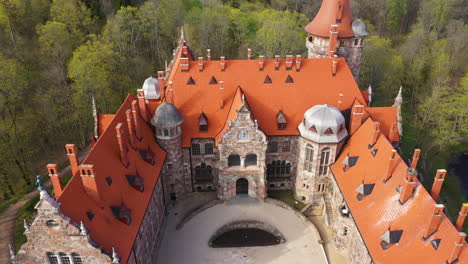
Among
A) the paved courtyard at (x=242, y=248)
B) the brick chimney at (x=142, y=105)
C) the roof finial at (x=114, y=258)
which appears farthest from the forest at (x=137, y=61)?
the roof finial at (x=114, y=258)

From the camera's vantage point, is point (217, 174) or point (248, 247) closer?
point (248, 247)

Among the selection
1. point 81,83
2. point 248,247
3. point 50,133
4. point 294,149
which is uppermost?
point 81,83

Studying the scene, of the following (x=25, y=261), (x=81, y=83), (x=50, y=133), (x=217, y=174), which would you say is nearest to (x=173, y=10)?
(x=81, y=83)

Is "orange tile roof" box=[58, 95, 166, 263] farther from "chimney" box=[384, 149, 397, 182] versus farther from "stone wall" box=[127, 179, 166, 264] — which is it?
"chimney" box=[384, 149, 397, 182]

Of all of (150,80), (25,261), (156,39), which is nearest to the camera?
(25,261)

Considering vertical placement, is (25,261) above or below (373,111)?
below

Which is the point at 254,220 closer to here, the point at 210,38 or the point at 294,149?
the point at 294,149

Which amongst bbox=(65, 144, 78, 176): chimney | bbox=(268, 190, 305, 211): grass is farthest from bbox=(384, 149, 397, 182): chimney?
bbox=(65, 144, 78, 176): chimney
